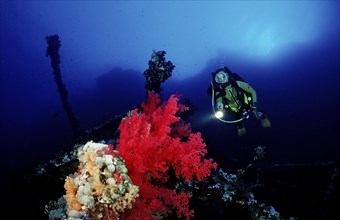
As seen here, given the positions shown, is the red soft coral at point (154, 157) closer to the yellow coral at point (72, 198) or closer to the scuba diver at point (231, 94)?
the yellow coral at point (72, 198)

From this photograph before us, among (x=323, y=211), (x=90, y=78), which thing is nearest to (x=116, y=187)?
(x=323, y=211)

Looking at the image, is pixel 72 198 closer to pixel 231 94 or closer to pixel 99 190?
pixel 99 190

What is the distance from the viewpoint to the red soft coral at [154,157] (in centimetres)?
379

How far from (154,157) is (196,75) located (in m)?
37.8

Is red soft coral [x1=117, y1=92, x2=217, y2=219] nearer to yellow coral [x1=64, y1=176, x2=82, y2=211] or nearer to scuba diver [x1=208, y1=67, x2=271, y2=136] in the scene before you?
yellow coral [x1=64, y1=176, x2=82, y2=211]

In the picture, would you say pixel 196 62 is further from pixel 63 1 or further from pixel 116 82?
pixel 63 1

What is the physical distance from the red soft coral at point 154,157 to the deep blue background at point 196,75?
16.0 ft

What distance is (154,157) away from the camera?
4219mm

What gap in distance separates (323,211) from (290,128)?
15.5 meters

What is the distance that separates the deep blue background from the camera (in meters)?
19.0

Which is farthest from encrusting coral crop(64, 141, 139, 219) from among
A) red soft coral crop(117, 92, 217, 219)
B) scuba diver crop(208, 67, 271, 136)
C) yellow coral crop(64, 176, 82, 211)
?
scuba diver crop(208, 67, 271, 136)

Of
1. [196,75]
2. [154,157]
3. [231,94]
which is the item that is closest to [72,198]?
[154,157]

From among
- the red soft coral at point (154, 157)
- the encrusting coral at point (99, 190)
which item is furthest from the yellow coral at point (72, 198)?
the red soft coral at point (154, 157)

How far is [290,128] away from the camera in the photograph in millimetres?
19781
